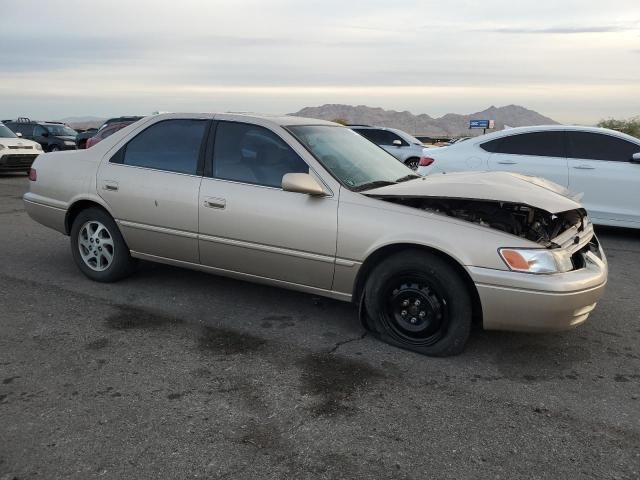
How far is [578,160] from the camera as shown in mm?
8023

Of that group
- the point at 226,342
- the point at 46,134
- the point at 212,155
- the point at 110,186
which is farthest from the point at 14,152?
the point at 226,342

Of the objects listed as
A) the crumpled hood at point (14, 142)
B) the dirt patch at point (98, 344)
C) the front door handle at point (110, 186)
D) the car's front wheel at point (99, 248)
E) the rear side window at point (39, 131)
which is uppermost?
the rear side window at point (39, 131)

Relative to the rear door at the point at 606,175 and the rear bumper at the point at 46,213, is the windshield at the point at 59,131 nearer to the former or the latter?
the rear bumper at the point at 46,213

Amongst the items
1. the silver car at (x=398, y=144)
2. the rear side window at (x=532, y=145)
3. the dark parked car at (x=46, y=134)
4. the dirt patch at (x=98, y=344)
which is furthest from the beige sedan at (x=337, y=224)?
the dark parked car at (x=46, y=134)

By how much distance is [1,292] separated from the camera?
204 inches

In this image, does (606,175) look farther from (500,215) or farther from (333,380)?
(333,380)

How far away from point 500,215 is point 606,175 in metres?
4.57

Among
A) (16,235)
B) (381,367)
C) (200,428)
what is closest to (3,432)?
(200,428)

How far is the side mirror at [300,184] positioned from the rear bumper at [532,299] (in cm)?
119

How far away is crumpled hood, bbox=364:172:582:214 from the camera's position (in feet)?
12.5

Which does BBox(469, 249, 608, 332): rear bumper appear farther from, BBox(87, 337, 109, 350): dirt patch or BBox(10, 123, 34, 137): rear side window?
BBox(10, 123, 34, 137): rear side window

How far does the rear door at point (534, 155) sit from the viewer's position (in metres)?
8.06

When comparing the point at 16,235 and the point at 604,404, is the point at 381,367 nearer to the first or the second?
the point at 604,404

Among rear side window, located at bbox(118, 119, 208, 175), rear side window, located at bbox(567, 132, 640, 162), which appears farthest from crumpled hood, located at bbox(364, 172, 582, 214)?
rear side window, located at bbox(567, 132, 640, 162)
